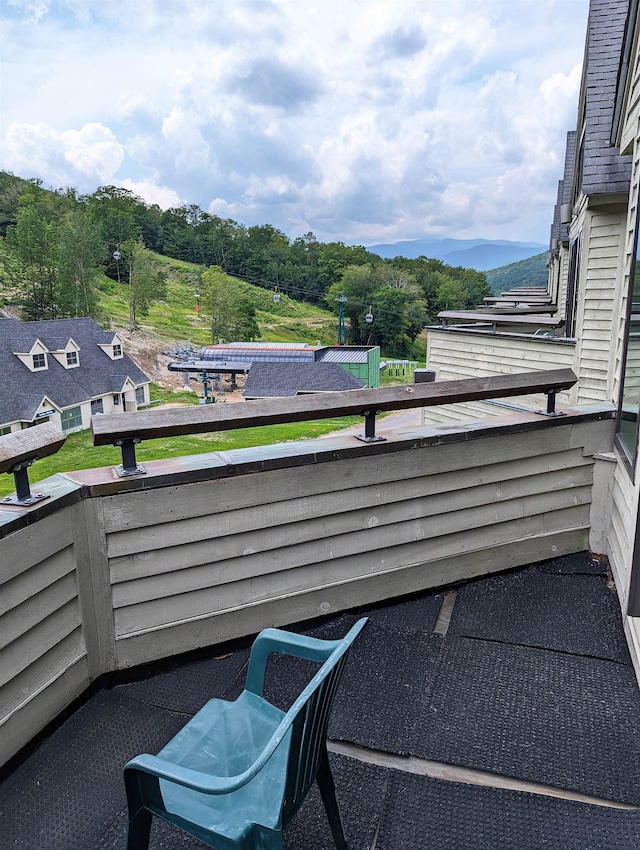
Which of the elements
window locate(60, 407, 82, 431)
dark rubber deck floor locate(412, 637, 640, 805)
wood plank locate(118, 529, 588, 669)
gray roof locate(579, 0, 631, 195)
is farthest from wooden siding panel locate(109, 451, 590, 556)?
window locate(60, 407, 82, 431)

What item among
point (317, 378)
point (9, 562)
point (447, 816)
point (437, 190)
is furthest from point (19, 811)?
point (437, 190)

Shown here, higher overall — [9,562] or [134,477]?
[134,477]

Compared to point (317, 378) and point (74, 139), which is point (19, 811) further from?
point (74, 139)

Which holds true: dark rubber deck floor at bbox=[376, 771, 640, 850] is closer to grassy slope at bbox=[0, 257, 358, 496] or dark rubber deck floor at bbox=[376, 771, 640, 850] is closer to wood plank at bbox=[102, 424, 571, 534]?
wood plank at bbox=[102, 424, 571, 534]

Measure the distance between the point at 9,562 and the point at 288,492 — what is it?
88cm

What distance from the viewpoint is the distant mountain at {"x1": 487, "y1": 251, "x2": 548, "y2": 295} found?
321 ft

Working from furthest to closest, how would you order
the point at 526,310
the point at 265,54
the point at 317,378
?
the point at 265,54, the point at 317,378, the point at 526,310

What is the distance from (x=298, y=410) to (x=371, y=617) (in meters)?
0.95

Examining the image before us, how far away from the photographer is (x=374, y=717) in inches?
65.1

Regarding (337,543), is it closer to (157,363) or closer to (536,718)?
(536,718)

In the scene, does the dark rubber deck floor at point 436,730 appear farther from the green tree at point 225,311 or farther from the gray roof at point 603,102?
the green tree at point 225,311

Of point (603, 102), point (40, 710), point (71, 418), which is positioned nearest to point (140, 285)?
point (71, 418)

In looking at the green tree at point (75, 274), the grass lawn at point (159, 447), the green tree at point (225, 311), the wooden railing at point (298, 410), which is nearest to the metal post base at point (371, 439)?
the wooden railing at point (298, 410)

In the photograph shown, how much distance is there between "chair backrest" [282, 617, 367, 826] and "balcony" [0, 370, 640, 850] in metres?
0.41
